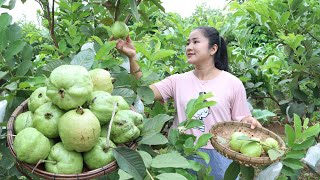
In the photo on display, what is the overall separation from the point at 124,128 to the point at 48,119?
18 cm

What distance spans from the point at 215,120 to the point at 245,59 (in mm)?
911

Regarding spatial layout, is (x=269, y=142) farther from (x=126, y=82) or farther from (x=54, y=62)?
(x=54, y=62)

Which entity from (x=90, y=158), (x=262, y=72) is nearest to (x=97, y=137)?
(x=90, y=158)

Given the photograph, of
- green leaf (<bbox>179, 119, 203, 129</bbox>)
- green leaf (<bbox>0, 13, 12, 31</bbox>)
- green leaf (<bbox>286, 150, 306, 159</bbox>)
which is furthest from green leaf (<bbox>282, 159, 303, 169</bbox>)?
green leaf (<bbox>0, 13, 12, 31</bbox>)

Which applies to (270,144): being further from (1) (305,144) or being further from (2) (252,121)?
(2) (252,121)

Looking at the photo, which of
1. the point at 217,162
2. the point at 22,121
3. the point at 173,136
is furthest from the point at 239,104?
the point at 22,121

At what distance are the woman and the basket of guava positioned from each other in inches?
39.9

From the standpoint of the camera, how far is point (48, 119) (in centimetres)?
88

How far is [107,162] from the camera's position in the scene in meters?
0.88

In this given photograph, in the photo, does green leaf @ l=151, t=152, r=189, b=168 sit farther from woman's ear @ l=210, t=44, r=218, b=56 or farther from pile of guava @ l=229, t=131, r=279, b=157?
woman's ear @ l=210, t=44, r=218, b=56

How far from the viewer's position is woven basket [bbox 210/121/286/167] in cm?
137

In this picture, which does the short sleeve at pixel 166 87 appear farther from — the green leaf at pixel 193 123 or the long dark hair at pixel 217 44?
the green leaf at pixel 193 123

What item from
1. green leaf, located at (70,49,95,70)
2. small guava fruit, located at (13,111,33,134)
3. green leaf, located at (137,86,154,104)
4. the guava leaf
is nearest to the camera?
small guava fruit, located at (13,111,33,134)

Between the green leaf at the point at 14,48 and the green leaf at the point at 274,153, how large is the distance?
0.92 metres
